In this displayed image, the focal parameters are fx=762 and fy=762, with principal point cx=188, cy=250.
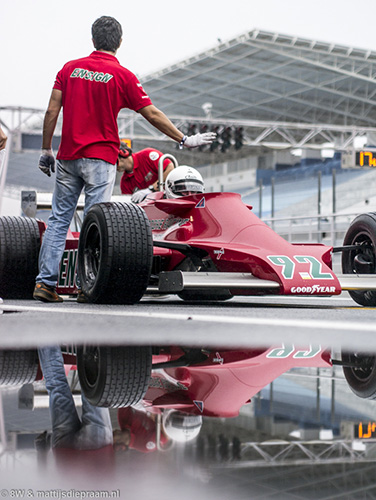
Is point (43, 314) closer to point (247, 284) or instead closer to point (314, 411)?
point (247, 284)

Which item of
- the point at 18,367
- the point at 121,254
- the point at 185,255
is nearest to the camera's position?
the point at 18,367

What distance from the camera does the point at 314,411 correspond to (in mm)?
1527

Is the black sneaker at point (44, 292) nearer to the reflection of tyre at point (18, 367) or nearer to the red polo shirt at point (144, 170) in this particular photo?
the red polo shirt at point (144, 170)

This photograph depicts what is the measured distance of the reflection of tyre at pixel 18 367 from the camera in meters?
1.94

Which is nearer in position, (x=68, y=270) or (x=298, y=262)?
(x=298, y=262)

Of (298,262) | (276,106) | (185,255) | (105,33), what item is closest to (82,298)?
(185,255)

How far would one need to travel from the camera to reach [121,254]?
14.4ft

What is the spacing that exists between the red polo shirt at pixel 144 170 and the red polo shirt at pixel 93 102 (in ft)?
6.53

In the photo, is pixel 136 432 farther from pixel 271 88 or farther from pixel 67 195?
pixel 271 88

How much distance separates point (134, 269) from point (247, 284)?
687mm

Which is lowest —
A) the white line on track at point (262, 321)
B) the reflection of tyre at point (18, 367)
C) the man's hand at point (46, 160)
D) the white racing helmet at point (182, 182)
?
the white line on track at point (262, 321)

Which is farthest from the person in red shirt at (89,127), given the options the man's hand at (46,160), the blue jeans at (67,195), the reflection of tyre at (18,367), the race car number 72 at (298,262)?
the reflection of tyre at (18,367)

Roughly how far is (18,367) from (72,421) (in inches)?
29.3

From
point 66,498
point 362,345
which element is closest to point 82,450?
point 66,498
